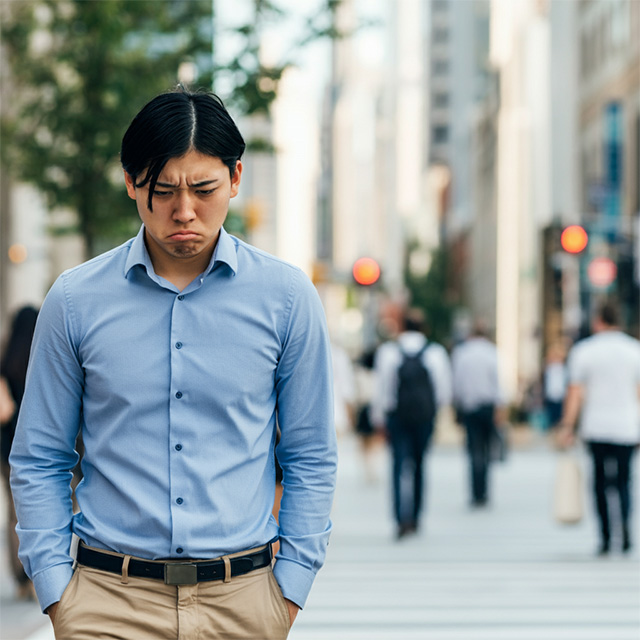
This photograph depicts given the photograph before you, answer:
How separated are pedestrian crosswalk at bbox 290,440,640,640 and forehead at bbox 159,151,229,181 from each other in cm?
519

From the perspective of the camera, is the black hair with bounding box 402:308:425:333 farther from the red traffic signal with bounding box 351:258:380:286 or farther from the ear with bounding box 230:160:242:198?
the ear with bounding box 230:160:242:198

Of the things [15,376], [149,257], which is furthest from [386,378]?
[149,257]

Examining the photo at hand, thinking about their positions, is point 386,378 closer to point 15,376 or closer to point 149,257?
point 15,376

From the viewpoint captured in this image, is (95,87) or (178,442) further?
(95,87)

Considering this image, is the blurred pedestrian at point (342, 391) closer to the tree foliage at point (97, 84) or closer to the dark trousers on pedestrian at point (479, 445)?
the dark trousers on pedestrian at point (479, 445)

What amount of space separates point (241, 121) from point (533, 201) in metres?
48.0

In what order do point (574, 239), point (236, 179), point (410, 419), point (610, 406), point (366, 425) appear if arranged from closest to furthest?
point (236, 179), point (610, 406), point (410, 419), point (366, 425), point (574, 239)

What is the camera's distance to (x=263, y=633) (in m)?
3.00

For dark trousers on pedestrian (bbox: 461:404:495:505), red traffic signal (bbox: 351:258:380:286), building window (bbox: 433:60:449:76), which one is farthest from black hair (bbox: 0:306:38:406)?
building window (bbox: 433:60:449:76)

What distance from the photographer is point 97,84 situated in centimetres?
1528

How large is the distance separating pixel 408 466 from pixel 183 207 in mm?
9872

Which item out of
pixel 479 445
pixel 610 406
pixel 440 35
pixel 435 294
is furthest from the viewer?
pixel 440 35

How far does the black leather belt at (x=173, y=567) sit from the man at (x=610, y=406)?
8.02 metres

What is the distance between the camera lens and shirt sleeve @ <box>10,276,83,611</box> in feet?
9.70
